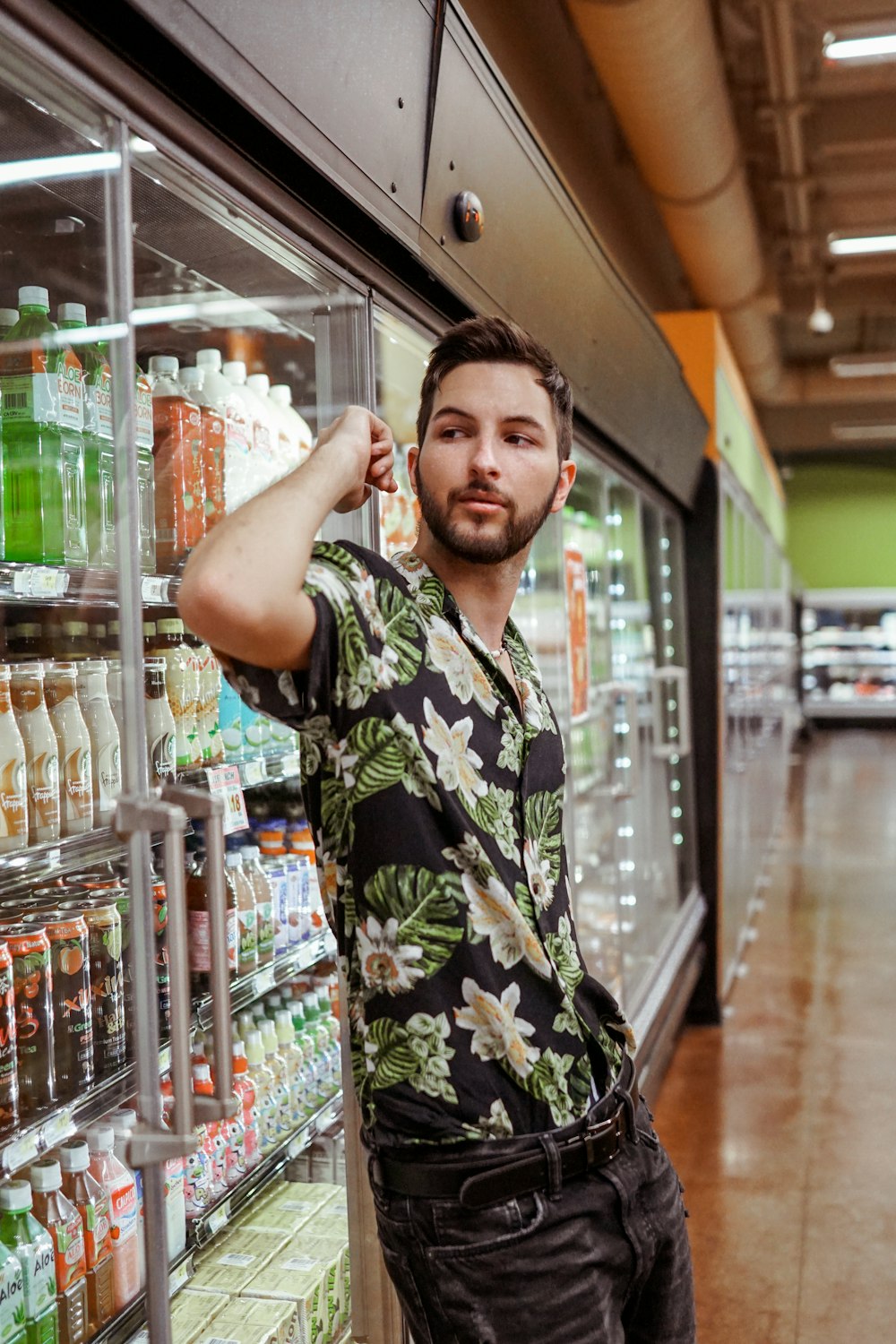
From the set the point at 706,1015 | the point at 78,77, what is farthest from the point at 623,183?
the point at 78,77

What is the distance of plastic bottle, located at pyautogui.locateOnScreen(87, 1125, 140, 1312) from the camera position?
1.70 m

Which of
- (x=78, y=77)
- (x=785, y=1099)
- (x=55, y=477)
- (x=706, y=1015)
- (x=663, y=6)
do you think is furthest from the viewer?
(x=706, y=1015)

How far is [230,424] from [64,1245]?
4.30ft

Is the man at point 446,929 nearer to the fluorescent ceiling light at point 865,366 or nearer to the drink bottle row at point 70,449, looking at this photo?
the drink bottle row at point 70,449

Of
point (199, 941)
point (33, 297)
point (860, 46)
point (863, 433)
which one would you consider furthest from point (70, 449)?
point (863, 433)

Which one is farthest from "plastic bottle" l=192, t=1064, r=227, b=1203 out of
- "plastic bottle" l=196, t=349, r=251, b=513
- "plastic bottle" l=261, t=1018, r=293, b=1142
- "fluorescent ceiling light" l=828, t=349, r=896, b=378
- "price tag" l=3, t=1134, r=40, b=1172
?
"fluorescent ceiling light" l=828, t=349, r=896, b=378

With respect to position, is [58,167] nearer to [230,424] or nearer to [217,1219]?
[230,424]

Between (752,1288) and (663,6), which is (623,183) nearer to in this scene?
(663,6)

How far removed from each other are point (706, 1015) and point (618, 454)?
2761 millimetres

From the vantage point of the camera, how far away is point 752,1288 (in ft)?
10.7

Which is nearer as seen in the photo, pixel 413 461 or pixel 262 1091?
pixel 413 461

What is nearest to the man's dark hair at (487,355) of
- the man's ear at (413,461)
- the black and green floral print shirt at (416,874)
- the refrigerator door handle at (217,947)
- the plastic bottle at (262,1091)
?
the man's ear at (413,461)

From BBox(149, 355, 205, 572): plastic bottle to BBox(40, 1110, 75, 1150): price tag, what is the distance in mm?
846

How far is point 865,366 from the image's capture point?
12.2 m
